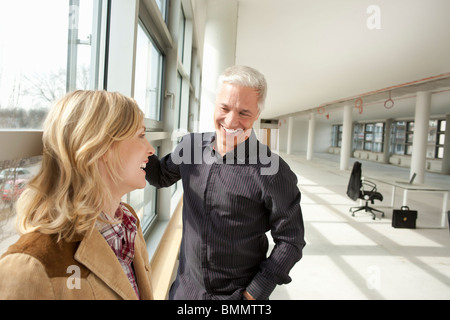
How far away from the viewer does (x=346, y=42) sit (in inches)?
258

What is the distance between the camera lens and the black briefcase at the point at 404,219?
5977 mm

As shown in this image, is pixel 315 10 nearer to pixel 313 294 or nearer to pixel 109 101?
pixel 313 294

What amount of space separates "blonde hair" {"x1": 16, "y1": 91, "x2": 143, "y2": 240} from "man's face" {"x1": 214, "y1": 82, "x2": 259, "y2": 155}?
0.62m

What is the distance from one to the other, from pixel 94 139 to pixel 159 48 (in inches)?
87.1

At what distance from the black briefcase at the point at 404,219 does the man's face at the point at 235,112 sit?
566 cm

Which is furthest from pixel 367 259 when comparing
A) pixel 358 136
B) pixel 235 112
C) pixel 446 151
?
pixel 358 136

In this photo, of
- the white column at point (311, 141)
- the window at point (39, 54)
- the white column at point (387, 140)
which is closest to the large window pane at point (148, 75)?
the window at point (39, 54)

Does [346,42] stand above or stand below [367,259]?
above

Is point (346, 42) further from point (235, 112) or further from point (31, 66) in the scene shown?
point (31, 66)

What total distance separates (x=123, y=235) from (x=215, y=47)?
13.6 feet

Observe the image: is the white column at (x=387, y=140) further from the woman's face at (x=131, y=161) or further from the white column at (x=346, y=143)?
the woman's face at (x=131, y=161)

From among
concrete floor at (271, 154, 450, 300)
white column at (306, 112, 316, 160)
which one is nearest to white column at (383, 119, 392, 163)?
white column at (306, 112, 316, 160)

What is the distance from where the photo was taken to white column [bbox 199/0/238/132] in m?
4.61

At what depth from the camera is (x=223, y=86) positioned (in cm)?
136
